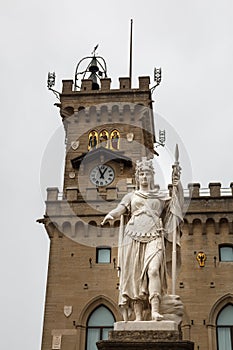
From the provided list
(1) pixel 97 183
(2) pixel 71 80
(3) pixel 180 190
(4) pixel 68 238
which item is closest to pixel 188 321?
(4) pixel 68 238

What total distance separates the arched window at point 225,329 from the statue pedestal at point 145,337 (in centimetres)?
2334

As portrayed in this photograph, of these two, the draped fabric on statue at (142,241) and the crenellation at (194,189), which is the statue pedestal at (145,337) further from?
the crenellation at (194,189)

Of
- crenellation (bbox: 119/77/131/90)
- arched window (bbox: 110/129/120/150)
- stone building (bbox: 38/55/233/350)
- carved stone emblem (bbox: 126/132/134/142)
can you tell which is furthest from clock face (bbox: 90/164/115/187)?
crenellation (bbox: 119/77/131/90)

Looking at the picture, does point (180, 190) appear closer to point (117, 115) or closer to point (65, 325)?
point (65, 325)

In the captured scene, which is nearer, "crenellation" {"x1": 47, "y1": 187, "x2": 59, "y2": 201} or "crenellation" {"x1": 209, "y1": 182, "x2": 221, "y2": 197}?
"crenellation" {"x1": 209, "y1": 182, "x2": 221, "y2": 197}

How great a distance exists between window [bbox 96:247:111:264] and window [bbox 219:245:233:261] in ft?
18.9

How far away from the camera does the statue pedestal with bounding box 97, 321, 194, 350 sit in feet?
31.2

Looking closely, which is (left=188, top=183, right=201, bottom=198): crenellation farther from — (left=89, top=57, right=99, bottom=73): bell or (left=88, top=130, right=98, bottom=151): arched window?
(left=89, top=57, right=99, bottom=73): bell

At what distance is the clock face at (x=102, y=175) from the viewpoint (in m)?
39.5

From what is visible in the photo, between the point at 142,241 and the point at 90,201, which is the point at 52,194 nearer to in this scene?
the point at 90,201

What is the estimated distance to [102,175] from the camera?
1567 inches

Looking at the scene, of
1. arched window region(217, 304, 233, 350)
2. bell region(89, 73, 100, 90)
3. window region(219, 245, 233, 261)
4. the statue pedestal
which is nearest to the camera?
the statue pedestal

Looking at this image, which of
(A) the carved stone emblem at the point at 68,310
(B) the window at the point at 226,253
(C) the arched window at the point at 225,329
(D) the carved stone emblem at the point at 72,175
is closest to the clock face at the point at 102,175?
(D) the carved stone emblem at the point at 72,175

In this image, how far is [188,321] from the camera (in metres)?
32.8
